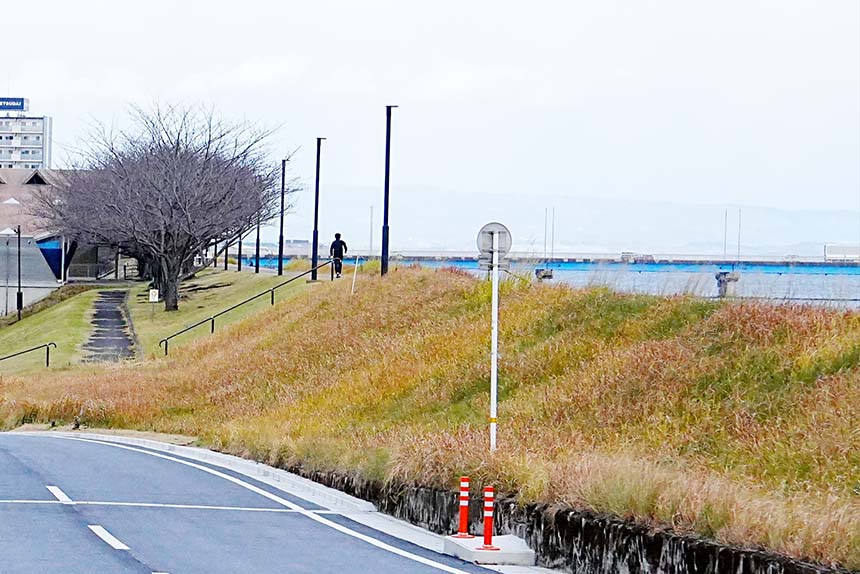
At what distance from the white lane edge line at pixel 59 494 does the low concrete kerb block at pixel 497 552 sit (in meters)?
6.38

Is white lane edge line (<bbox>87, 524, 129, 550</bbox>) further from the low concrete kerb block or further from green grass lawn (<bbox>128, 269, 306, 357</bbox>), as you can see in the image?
green grass lawn (<bbox>128, 269, 306, 357</bbox>)

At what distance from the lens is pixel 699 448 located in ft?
56.7

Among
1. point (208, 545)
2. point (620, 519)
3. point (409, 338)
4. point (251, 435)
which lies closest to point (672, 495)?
point (620, 519)

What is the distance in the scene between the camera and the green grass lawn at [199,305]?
55.8 metres

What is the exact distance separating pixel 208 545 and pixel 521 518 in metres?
3.43

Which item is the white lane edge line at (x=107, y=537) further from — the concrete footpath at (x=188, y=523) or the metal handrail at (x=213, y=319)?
the metal handrail at (x=213, y=319)

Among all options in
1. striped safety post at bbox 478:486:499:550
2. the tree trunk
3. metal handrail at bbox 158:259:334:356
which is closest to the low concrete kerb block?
striped safety post at bbox 478:486:499:550

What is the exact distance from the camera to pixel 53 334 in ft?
192

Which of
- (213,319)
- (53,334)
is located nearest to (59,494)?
(213,319)

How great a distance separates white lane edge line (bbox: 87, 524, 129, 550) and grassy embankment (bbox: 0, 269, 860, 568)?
4149 millimetres

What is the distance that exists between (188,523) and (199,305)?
49.7 m

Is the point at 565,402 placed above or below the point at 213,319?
above

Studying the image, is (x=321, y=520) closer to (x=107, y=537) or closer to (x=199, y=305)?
(x=107, y=537)

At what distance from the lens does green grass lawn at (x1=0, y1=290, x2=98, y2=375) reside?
51825 mm
